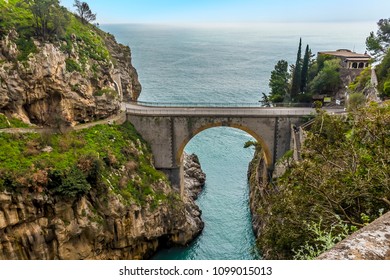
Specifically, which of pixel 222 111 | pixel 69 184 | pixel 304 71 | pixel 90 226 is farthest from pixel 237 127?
pixel 304 71

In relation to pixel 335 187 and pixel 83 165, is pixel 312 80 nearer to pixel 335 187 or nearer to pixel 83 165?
pixel 83 165

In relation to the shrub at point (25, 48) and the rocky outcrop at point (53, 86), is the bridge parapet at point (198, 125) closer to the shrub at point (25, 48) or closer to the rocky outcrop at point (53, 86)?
the rocky outcrop at point (53, 86)

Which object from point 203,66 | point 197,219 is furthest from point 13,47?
point 203,66

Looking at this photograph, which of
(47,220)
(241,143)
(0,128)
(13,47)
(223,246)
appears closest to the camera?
(47,220)

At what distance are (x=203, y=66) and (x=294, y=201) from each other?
98.0m

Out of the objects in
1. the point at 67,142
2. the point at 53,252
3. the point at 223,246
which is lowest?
the point at 223,246

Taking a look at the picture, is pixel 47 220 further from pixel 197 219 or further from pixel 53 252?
pixel 197 219

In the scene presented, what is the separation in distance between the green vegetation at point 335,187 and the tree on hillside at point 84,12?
45707 mm

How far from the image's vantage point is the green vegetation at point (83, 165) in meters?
24.7

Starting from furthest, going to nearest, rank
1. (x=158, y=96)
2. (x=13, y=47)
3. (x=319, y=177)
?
(x=158, y=96)
(x=13, y=47)
(x=319, y=177)

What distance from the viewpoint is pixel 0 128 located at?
27.9 metres

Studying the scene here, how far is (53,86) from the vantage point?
3153 centimetres

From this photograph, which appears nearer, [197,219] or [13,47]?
[13,47]

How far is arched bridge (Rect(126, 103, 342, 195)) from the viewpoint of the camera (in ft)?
114
